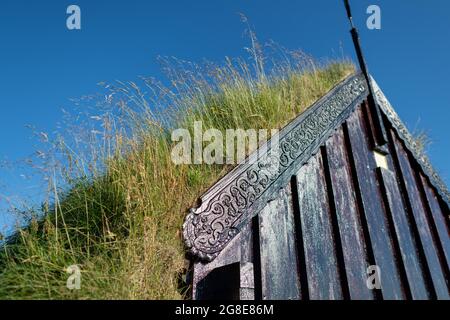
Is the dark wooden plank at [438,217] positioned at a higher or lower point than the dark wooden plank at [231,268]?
higher

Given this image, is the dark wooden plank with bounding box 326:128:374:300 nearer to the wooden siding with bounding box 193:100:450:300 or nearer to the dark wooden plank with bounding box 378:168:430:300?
the wooden siding with bounding box 193:100:450:300

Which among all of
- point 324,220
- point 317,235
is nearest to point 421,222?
point 324,220

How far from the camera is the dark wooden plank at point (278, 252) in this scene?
2799 millimetres

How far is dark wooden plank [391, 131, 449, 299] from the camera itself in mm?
4605

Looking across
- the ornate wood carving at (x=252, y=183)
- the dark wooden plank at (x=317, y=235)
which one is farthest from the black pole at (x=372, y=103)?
the dark wooden plank at (x=317, y=235)

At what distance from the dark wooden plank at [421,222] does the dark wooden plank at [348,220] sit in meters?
1.34

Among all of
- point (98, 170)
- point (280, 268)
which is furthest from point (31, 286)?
point (280, 268)

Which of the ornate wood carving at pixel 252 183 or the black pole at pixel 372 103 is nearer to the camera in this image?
the ornate wood carving at pixel 252 183

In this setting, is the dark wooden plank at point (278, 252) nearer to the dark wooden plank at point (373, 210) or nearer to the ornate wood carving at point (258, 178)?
the ornate wood carving at point (258, 178)

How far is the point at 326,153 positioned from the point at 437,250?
7.73ft

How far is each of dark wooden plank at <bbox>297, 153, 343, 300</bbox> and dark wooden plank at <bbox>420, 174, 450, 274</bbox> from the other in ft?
8.33

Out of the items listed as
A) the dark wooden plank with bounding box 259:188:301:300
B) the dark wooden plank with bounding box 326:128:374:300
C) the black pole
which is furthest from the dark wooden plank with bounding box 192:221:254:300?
the black pole

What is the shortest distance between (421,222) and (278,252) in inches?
117

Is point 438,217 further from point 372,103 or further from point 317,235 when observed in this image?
point 317,235
